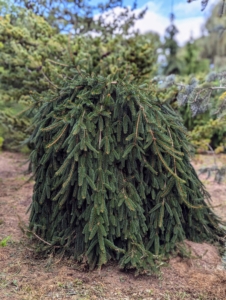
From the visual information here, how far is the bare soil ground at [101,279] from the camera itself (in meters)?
2.34

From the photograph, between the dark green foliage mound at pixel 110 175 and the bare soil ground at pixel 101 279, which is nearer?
the bare soil ground at pixel 101 279

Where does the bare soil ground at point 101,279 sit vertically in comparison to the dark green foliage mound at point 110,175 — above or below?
below

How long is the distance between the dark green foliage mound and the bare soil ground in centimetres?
13

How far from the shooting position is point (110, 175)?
2674 mm

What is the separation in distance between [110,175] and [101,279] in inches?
32.3

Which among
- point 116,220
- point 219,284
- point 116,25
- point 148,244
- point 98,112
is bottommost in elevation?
point 219,284

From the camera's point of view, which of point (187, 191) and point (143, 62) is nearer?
point (187, 191)

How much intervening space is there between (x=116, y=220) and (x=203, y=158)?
616 centimetres

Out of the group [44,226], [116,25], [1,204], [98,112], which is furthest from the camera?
[116,25]

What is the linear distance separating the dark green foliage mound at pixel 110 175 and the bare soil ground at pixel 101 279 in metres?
0.13

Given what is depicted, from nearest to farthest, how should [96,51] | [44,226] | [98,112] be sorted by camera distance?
[98,112]
[44,226]
[96,51]

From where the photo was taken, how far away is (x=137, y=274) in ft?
8.28

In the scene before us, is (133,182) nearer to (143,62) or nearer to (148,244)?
(148,244)

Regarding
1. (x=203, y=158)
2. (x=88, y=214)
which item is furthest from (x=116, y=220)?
(x=203, y=158)
